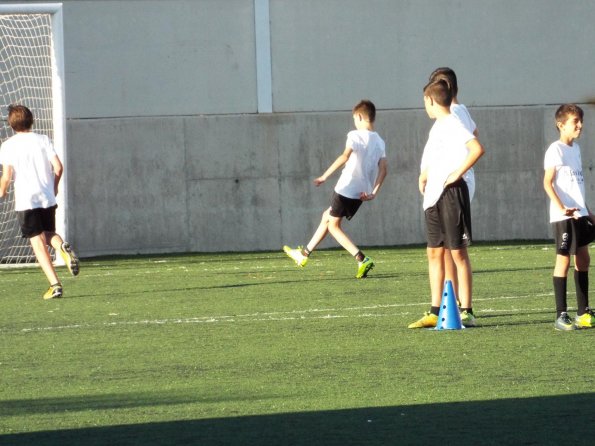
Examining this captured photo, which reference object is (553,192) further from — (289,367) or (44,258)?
(44,258)

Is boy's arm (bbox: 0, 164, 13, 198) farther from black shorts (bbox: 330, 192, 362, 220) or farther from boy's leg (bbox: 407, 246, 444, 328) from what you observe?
boy's leg (bbox: 407, 246, 444, 328)

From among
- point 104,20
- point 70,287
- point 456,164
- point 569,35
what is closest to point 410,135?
point 569,35

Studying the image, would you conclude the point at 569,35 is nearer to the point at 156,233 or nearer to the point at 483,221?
the point at 483,221

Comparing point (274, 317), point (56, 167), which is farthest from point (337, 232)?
point (274, 317)

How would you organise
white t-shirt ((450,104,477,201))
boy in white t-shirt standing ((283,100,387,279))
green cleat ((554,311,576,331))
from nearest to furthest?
1. green cleat ((554,311,576,331))
2. white t-shirt ((450,104,477,201))
3. boy in white t-shirt standing ((283,100,387,279))

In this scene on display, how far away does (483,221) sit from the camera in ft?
68.0

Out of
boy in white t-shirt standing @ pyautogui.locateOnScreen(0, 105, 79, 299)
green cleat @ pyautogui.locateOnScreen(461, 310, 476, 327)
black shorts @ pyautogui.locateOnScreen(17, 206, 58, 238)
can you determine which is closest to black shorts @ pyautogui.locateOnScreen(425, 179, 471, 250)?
green cleat @ pyautogui.locateOnScreen(461, 310, 476, 327)

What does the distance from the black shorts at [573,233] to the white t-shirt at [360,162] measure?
561 cm

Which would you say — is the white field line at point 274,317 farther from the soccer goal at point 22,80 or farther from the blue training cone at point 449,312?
the soccer goal at point 22,80

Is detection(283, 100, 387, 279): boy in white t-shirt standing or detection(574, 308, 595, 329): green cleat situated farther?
detection(283, 100, 387, 279): boy in white t-shirt standing

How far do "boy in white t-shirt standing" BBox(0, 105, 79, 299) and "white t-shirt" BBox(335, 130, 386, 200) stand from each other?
10.8ft

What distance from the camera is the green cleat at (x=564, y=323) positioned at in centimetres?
887

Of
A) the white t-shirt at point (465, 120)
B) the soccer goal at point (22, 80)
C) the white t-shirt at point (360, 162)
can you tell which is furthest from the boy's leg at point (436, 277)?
the soccer goal at point (22, 80)

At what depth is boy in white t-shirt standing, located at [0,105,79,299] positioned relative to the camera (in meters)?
12.7
